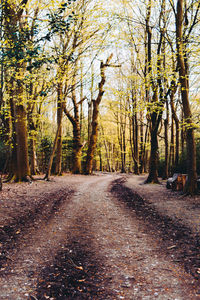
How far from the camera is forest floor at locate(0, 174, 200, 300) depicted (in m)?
3.08

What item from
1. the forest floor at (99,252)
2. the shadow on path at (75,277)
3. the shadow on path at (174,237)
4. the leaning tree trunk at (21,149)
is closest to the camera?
the shadow on path at (75,277)

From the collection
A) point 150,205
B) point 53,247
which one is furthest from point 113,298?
point 150,205

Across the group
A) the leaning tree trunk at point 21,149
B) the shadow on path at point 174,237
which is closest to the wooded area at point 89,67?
the leaning tree trunk at point 21,149

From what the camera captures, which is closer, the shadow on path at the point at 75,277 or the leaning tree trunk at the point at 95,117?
the shadow on path at the point at 75,277

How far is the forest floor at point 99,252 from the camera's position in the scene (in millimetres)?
3078

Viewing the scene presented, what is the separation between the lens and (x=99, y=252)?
429cm

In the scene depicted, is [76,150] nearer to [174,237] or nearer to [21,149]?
[21,149]

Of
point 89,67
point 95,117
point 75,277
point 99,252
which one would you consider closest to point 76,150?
point 95,117

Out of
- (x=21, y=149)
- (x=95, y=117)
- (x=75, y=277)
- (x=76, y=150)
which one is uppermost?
(x=95, y=117)

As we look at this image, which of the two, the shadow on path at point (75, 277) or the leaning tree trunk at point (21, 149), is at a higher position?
the leaning tree trunk at point (21, 149)

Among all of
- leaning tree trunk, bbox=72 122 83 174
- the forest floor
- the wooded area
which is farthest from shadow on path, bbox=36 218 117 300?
leaning tree trunk, bbox=72 122 83 174

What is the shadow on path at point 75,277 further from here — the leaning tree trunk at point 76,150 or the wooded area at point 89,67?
Result: the leaning tree trunk at point 76,150

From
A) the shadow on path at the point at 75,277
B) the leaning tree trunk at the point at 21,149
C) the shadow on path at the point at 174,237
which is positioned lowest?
the shadow on path at the point at 75,277

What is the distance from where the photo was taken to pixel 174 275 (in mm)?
3441
